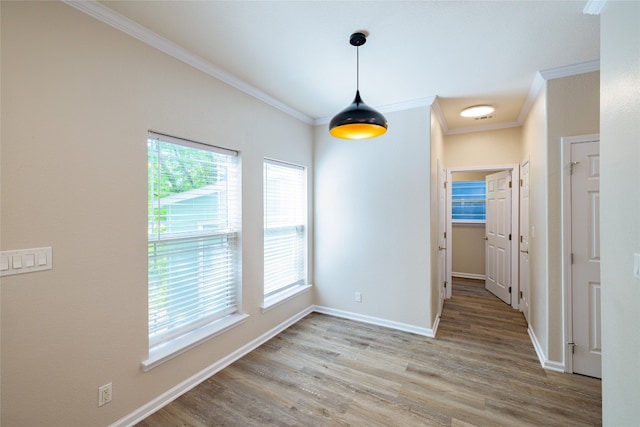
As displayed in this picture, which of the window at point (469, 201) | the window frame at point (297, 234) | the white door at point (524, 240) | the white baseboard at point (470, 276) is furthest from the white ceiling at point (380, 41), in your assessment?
the white baseboard at point (470, 276)

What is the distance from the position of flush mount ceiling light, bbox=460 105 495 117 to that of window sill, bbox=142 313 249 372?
3.68 m

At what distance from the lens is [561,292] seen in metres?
2.53

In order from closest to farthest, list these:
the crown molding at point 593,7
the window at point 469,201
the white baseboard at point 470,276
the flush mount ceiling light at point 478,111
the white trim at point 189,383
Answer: the crown molding at point 593,7 < the white trim at point 189,383 < the flush mount ceiling light at point 478,111 < the white baseboard at point 470,276 < the window at point 469,201

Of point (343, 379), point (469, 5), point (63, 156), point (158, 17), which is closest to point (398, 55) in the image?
point (469, 5)

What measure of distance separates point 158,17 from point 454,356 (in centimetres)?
384

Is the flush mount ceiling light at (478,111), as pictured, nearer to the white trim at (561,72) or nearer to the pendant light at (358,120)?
the white trim at (561,72)

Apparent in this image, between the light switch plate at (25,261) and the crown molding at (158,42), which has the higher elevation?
the crown molding at (158,42)

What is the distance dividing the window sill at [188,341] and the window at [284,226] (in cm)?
62

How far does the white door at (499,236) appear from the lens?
4.33m

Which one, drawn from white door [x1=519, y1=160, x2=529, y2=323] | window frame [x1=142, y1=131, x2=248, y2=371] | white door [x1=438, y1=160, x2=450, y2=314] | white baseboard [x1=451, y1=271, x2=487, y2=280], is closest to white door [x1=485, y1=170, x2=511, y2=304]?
white door [x1=519, y1=160, x2=529, y2=323]

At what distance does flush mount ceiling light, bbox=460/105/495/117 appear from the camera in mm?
3416

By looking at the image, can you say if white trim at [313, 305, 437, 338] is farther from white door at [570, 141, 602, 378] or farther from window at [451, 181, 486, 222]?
window at [451, 181, 486, 222]

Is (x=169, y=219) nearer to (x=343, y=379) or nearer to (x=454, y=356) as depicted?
(x=343, y=379)

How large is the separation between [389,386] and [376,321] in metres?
1.27
